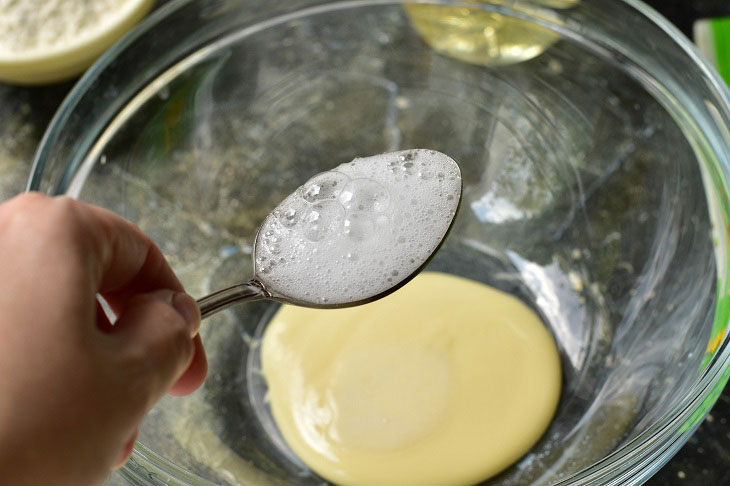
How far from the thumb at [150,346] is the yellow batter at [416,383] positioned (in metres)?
0.33

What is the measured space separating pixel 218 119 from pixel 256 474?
0.40 m

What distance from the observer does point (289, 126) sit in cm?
97

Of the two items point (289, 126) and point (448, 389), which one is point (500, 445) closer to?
point (448, 389)

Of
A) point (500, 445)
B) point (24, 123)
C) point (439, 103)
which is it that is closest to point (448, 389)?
point (500, 445)

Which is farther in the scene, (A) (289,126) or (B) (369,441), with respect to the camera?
(A) (289,126)

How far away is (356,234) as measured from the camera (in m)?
0.72

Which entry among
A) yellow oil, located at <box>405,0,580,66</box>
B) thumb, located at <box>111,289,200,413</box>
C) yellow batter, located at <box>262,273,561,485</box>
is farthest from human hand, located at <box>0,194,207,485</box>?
yellow oil, located at <box>405,0,580,66</box>

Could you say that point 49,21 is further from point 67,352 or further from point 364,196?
point 67,352

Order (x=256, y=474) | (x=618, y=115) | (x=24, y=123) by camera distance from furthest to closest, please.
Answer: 1. (x=24, y=123)
2. (x=618, y=115)
3. (x=256, y=474)

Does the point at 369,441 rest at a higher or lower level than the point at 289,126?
lower

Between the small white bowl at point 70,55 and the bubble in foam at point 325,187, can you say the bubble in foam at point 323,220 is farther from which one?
the small white bowl at point 70,55

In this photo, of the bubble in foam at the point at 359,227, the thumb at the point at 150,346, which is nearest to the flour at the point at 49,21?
the bubble in foam at the point at 359,227

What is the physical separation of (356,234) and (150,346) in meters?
0.28

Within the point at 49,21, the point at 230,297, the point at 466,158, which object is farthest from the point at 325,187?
the point at 49,21
